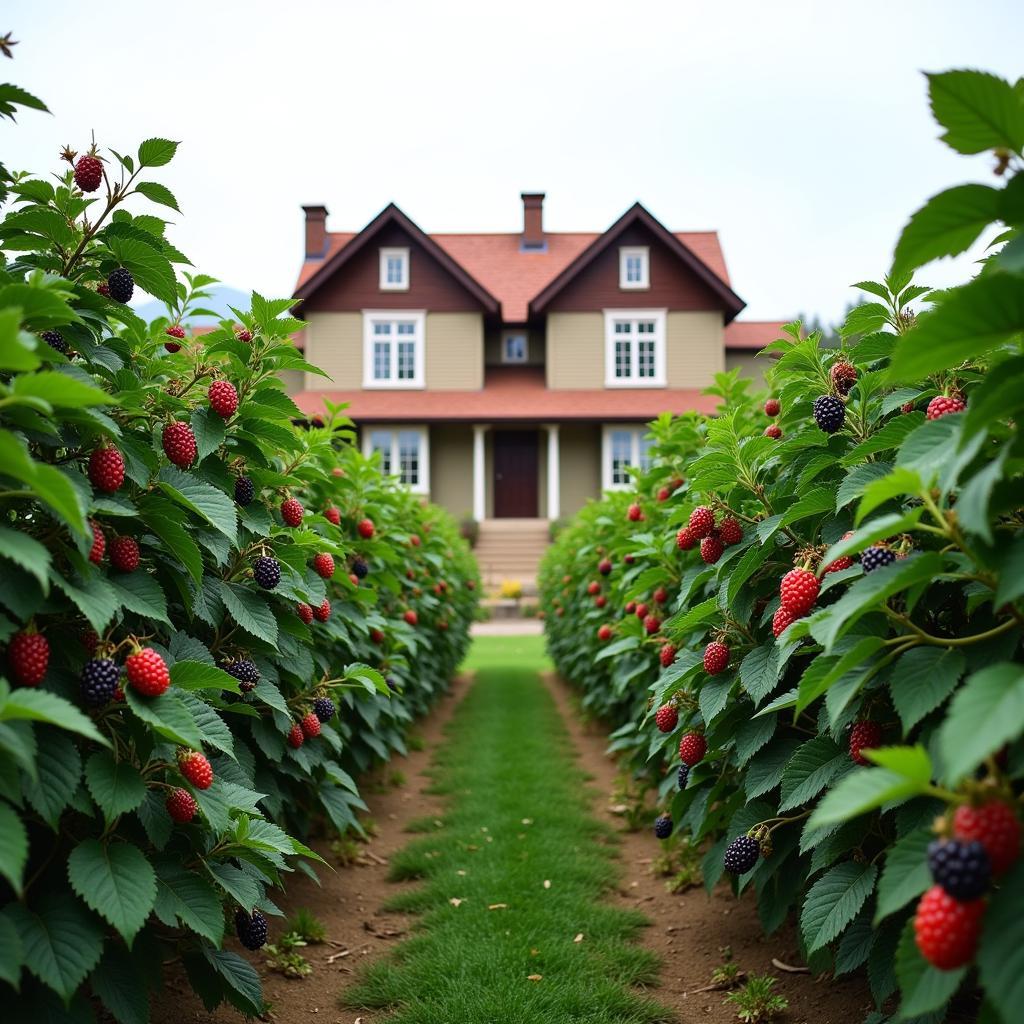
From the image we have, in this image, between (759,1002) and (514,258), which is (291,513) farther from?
(514,258)

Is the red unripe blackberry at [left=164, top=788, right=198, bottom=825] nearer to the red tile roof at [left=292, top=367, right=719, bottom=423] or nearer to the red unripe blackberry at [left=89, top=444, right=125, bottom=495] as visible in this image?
the red unripe blackberry at [left=89, top=444, right=125, bottom=495]

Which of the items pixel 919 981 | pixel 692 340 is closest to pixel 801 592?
pixel 919 981

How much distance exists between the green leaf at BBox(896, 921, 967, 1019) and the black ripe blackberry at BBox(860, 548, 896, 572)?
25.1 inches

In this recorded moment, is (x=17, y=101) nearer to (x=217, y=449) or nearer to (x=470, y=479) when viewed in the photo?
(x=217, y=449)

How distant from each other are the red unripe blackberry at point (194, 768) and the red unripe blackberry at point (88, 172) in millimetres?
1459

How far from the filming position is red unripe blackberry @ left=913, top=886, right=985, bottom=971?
108 centimetres

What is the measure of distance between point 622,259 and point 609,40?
17.3m

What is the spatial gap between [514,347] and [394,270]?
434 centimetres

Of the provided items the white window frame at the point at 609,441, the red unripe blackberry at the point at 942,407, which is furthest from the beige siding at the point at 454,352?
the red unripe blackberry at the point at 942,407

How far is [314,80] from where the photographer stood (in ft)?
24.2

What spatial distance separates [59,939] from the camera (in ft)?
5.42

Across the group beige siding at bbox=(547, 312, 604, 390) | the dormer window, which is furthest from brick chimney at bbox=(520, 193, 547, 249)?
the dormer window

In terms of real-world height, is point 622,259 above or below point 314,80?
above

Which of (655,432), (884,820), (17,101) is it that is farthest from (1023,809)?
(655,432)
